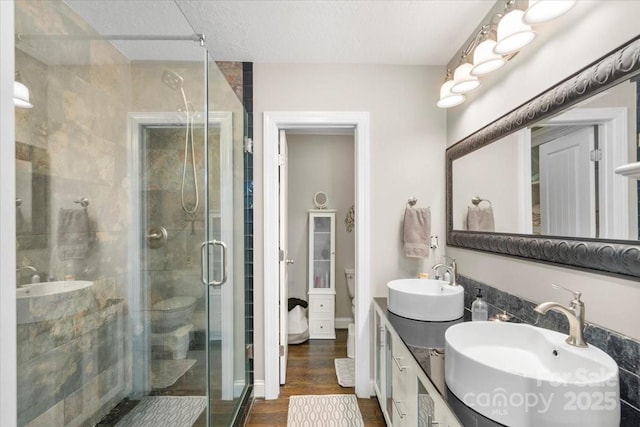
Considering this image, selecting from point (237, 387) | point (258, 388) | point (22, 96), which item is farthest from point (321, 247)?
point (22, 96)

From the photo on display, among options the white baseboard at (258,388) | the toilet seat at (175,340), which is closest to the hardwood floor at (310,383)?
the white baseboard at (258,388)

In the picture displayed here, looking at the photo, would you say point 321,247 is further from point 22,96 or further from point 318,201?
point 22,96

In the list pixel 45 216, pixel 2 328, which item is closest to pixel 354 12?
pixel 45 216

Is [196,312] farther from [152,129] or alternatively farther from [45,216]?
[152,129]

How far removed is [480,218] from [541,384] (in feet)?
3.69

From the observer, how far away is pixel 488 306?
1.57 metres

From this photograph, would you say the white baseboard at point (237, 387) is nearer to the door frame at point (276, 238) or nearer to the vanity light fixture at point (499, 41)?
the door frame at point (276, 238)

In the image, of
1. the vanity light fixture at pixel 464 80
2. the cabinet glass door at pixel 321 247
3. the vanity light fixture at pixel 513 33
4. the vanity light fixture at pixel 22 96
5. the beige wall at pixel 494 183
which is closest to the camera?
the vanity light fixture at pixel 22 96

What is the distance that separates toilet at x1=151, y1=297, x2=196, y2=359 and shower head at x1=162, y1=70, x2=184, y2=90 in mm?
1215

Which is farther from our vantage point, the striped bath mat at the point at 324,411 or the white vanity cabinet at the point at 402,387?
the striped bath mat at the point at 324,411

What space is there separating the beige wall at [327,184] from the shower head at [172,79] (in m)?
1.83

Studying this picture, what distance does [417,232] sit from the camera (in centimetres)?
201

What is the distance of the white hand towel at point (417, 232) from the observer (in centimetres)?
199

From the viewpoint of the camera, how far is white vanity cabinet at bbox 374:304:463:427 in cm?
98
